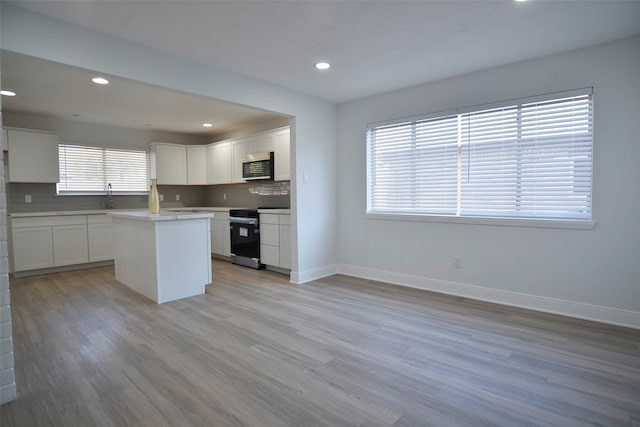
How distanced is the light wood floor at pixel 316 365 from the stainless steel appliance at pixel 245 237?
5.48ft

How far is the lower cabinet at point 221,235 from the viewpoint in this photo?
5973mm

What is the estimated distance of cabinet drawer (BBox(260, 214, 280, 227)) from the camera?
502 cm

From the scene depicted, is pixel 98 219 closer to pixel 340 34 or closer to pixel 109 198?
pixel 109 198

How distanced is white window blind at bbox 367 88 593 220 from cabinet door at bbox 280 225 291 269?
1.27m

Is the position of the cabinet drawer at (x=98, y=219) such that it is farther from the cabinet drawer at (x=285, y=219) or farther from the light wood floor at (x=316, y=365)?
the cabinet drawer at (x=285, y=219)

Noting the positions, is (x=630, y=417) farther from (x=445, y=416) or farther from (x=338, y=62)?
(x=338, y=62)

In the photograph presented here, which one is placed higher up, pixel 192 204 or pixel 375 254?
pixel 192 204

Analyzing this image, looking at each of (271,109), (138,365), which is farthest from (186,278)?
(271,109)

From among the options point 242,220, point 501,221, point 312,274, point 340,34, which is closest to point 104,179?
point 242,220

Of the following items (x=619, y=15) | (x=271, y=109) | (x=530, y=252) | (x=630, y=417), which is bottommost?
(x=630, y=417)

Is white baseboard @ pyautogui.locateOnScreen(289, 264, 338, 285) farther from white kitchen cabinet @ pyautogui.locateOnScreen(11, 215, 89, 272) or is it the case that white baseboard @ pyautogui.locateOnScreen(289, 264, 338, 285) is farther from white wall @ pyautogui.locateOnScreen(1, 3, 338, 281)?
white kitchen cabinet @ pyautogui.locateOnScreen(11, 215, 89, 272)

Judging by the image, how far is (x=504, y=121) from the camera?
3516 mm

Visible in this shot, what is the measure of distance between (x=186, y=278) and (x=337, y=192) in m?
2.36

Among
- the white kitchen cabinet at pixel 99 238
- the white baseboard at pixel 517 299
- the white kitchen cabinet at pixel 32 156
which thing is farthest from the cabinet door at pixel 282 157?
the white kitchen cabinet at pixel 32 156
